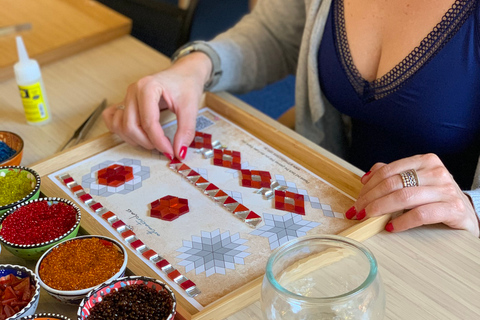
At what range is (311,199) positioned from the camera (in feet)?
2.99

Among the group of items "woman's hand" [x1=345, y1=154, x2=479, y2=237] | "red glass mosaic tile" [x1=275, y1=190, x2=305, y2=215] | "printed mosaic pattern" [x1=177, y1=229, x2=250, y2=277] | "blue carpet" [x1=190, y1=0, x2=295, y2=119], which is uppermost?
"woman's hand" [x1=345, y1=154, x2=479, y2=237]

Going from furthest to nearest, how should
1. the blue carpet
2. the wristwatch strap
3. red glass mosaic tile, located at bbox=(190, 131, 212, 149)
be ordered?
the blue carpet → the wristwatch strap → red glass mosaic tile, located at bbox=(190, 131, 212, 149)

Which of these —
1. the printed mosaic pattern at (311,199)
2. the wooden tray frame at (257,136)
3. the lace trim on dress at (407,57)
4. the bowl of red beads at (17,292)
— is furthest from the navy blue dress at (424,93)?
the bowl of red beads at (17,292)

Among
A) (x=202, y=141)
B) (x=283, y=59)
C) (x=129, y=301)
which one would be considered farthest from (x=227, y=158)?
(x=283, y=59)

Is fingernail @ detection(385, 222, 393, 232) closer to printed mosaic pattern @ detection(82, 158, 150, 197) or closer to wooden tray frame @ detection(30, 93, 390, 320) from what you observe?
wooden tray frame @ detection(30, 93, 390, 320)

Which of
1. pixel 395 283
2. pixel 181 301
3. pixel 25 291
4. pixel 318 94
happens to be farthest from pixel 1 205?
pixel 318 94

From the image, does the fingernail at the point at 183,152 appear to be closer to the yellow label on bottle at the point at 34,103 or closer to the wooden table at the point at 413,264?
the wooden table at the point at 413,264

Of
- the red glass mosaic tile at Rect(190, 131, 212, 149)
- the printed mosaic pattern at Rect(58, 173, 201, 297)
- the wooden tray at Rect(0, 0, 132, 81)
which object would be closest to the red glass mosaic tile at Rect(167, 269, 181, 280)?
the printed mosaic pattern at Rect(58, 173, 201, 297)

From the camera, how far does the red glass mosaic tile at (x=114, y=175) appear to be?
3.13 feet

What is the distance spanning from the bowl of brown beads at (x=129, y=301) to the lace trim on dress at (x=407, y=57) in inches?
24.7

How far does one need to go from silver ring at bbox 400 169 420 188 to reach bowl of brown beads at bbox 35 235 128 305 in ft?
1.39

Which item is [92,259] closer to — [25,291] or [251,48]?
[25,291]

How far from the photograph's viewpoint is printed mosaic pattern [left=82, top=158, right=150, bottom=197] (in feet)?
3.07

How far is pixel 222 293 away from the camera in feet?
2.42
